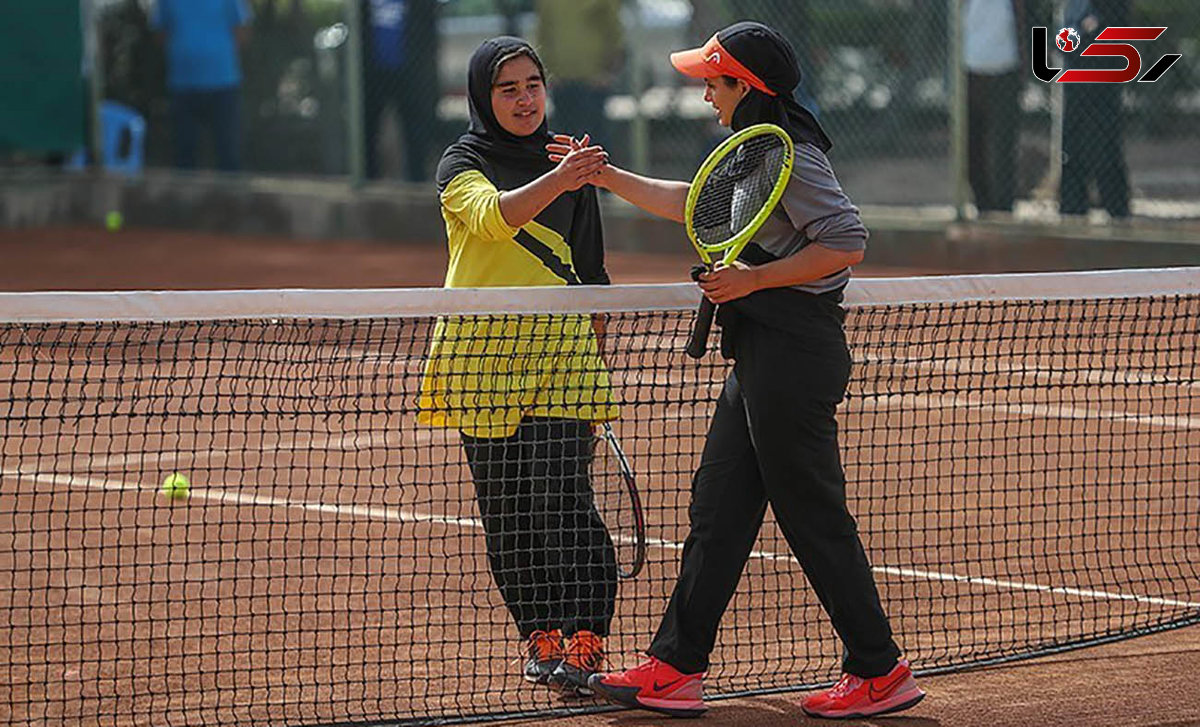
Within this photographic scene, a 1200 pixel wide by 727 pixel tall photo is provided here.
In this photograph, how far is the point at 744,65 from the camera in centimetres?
464

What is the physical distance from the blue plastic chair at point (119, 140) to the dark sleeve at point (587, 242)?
1392cm

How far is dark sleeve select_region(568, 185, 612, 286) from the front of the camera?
206 inches

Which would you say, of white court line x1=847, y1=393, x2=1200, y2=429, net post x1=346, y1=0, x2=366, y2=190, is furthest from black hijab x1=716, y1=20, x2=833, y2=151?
net post x1=346, y1=0, x2=366, y2=190

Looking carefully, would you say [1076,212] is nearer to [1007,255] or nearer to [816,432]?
[1007,255]

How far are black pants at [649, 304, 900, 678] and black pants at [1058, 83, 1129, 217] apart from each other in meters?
8.92

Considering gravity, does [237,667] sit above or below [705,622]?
below

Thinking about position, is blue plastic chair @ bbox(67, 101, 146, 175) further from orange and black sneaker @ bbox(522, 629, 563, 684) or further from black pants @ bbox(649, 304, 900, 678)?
black pants @ bbox(649, 304, 900, 678)

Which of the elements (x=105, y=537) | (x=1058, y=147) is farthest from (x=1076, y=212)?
(x=105, y=537)

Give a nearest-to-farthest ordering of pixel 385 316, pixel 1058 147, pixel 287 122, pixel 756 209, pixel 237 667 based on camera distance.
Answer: pixel 756 209 < pixel 385 316 < pixel 237 667 < pixel 1058 147 < pixel 287 122

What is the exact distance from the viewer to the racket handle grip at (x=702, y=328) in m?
4.82

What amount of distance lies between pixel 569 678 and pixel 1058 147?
9.22m

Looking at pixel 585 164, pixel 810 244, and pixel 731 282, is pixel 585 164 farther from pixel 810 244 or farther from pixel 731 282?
pixel 810 244

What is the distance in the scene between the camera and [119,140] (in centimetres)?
1867

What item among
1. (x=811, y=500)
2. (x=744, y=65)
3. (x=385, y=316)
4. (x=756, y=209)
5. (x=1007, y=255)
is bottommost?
(x=1007, y=255)
